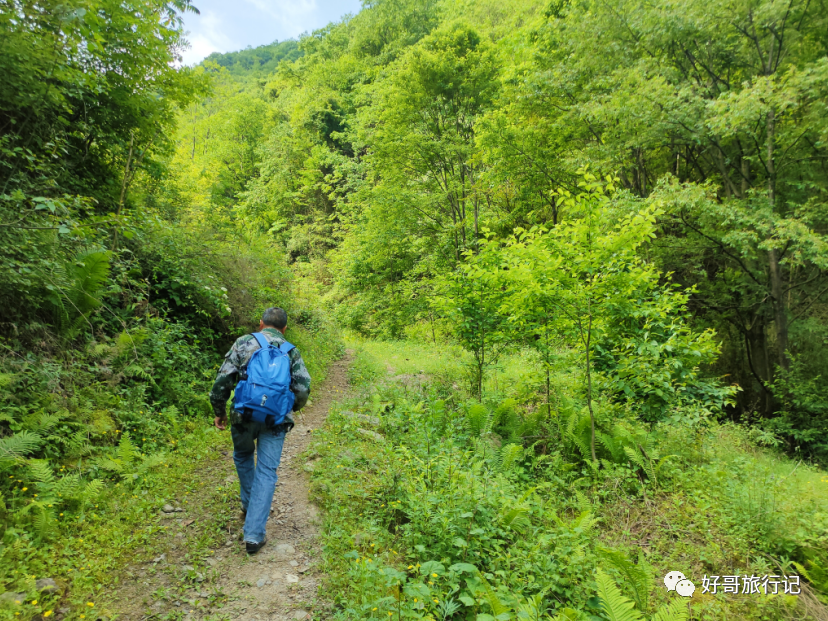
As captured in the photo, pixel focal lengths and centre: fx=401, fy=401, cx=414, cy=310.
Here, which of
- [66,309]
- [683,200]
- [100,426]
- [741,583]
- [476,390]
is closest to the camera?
[741,583]

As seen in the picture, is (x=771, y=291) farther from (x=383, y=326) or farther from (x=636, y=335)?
(x=383, y=326)

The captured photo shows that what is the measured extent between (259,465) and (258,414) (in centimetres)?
48

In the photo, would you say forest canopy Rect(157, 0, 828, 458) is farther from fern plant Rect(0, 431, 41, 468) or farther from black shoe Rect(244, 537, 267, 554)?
fern plant Rect(0, 431, 41, 468)

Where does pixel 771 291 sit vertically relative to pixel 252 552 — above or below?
above

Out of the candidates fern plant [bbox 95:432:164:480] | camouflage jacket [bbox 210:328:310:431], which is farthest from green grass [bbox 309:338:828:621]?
fern plant [bbox 95:432:164:480]

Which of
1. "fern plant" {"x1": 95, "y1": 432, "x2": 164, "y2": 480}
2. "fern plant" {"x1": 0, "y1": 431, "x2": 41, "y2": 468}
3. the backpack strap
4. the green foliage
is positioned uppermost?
the green foliage

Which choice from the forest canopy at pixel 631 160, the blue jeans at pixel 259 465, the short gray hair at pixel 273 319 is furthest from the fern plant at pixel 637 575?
the forest canopy at pixel 631 160

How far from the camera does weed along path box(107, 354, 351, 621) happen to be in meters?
2.84

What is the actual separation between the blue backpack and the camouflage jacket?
107 mm

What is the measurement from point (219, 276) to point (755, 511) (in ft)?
29.6

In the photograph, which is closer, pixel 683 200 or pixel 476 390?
pixel 476 390

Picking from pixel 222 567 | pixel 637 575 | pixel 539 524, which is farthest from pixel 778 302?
pixel 222 567

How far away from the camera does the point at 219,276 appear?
8.32m

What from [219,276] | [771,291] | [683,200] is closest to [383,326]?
[219,276]
